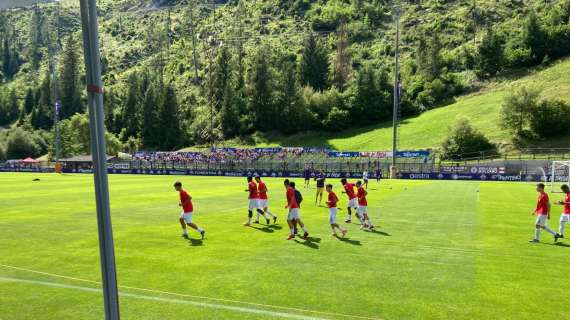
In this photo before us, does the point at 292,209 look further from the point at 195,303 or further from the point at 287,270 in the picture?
the point at 195,303

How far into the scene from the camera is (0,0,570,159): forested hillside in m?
103

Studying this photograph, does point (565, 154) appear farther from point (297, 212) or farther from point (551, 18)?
point (297, 212)

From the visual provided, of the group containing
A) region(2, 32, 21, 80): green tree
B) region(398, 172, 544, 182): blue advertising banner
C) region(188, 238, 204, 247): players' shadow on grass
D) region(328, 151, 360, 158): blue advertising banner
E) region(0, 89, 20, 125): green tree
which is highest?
region(2, 32, 21, 80): green tree

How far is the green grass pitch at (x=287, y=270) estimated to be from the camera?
8.68 metres

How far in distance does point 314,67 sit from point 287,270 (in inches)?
4414

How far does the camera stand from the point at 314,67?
11962cm

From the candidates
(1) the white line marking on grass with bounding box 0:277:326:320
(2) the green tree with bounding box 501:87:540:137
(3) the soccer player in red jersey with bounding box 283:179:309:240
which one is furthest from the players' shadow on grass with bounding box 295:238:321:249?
(2) the green tree with bounding box 501:87:540:137

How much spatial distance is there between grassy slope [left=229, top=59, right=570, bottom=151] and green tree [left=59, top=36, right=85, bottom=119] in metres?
65.1

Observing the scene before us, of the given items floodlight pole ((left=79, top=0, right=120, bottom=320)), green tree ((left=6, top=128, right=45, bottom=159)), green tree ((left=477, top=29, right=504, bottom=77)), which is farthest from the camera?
green tree ((left=6, top=128, right=45, bottom=159))

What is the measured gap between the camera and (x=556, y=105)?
76.8 m

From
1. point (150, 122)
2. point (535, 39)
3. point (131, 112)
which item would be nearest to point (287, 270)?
point (150, 122)

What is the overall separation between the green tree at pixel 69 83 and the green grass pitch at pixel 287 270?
12468 cm

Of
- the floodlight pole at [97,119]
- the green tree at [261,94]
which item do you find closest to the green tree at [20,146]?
the green tree at [261,94]

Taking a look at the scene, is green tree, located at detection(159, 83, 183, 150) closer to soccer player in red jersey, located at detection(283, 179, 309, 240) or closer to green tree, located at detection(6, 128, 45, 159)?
green tree, located at detection(6, 128, 45, 159)
